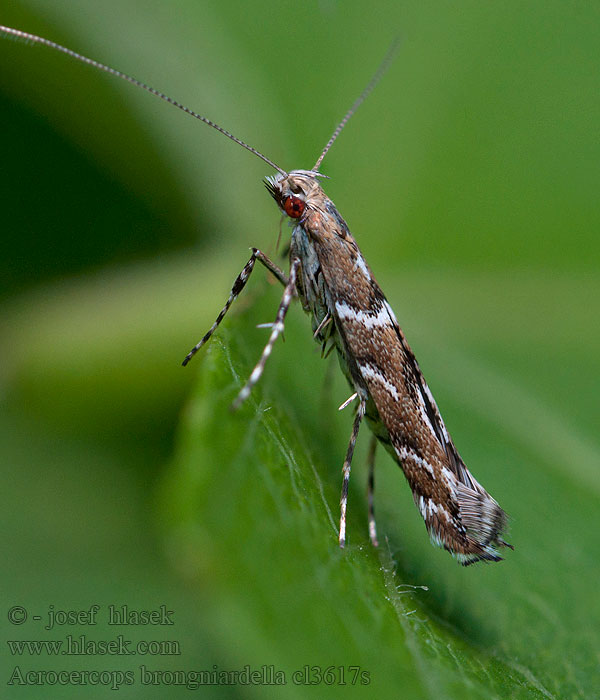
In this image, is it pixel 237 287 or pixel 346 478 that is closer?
pixel 346 478

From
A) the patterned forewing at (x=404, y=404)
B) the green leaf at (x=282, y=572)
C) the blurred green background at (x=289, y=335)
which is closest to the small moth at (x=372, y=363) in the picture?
the patterned forewing at (x=404, y=404)

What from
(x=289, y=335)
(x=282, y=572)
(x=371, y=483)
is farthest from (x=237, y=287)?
(x=282, y=572)

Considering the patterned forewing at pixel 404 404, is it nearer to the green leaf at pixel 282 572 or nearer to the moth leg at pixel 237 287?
the moth leg at pixel 237 287

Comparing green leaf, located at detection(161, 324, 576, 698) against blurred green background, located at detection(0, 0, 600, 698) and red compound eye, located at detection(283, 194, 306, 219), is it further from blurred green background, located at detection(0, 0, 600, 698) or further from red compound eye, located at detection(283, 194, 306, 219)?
red compound eye, located at detection(283, 194, 306, 219)

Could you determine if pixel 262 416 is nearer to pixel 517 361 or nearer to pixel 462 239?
pixel 517 361

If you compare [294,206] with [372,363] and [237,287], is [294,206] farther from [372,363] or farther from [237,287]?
[372,363]

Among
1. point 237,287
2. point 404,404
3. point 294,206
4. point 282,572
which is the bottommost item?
point 282,572

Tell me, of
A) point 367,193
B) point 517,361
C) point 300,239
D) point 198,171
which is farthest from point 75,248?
point 517,361

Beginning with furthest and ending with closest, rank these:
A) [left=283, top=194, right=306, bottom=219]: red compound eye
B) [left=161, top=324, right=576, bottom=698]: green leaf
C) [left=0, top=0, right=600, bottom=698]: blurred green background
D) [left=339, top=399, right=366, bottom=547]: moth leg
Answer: [left=283, top=194, right=306, bottom=219]: red compound eye < [left=339, top=399, right=366, bottom=547]: moth leg < [left=0, top=0, right=600, bottom=698]: blurred green background < [left=161, top=324, right=576, bottom=698]: green leaf

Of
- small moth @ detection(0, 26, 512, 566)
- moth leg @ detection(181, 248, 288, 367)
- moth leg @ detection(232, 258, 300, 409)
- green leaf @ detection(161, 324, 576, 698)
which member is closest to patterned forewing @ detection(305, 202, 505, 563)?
small moth @ detection(0, 26, 512, 566)
